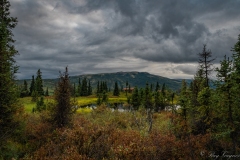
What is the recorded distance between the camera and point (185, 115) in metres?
17.0

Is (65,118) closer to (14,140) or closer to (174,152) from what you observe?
(14,140)

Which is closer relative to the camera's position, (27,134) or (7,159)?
(7,159)

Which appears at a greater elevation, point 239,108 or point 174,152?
point 239,108

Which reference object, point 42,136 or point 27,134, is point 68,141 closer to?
point 42,136

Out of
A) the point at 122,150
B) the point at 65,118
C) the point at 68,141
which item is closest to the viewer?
the point at 122,150

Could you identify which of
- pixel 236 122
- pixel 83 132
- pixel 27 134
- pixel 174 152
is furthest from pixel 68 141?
pixel 236 122

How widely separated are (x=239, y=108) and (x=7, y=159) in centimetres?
1779

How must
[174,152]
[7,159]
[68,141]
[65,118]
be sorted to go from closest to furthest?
[68,141] < [174,152] < [7,159] < [65,118]

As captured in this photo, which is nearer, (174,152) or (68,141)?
(68,141)

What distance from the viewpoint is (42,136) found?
664 inches

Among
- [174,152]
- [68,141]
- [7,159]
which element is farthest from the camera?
[7,159]

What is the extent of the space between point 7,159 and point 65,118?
574cm

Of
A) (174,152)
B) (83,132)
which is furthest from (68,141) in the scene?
(174,152)

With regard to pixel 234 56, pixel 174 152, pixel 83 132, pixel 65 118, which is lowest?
pixel 174 152
